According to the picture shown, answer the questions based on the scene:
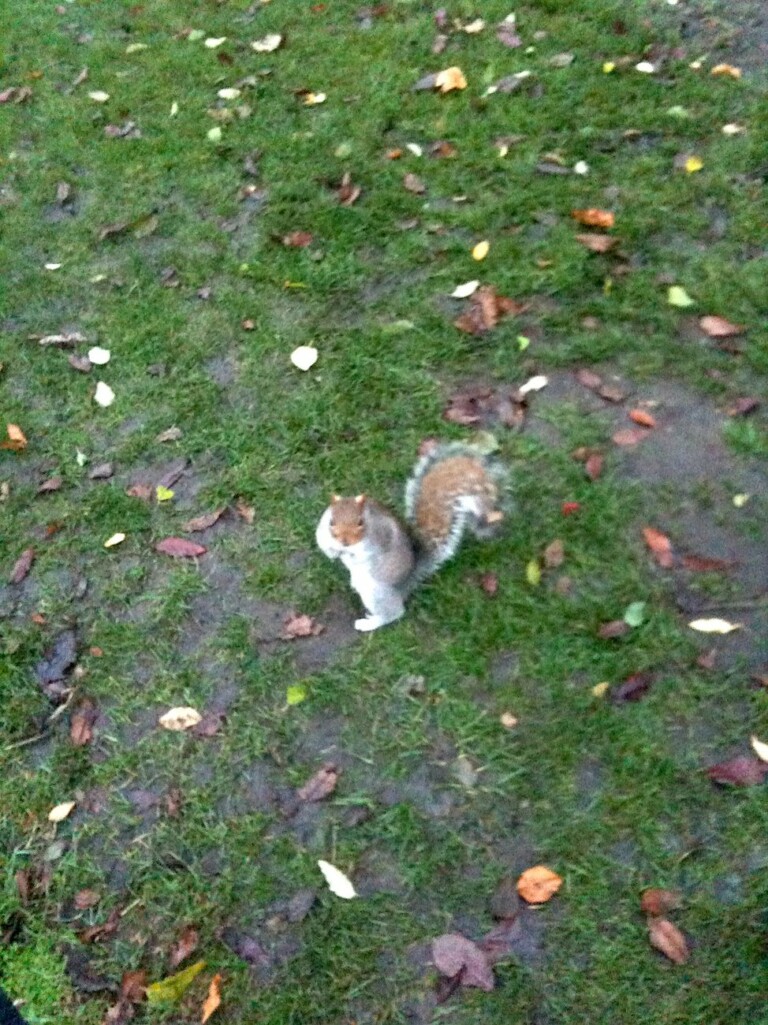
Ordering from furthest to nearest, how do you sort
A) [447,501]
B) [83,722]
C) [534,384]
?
[534,384]
[83,722]
[447,501]

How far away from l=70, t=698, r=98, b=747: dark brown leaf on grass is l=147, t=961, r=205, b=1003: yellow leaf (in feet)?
2.65

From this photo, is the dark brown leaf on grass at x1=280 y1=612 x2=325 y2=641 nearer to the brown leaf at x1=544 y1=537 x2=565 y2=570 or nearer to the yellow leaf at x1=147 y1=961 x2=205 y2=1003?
the brown leaf at x1=544 y1=537 x2=565 y2=570

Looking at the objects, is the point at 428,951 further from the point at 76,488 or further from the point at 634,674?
the point at 76,488

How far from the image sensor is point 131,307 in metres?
4.38

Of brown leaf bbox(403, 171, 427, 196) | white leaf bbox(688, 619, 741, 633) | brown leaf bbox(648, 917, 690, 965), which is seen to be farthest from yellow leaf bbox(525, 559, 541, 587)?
brown leaf bbox(403, 171, 427, 196)

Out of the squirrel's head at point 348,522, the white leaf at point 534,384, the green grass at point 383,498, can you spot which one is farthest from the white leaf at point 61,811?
the white leaf at point 534,384

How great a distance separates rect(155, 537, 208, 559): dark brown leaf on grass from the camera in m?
3.46

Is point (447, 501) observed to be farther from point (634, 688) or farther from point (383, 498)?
point (634, 688)

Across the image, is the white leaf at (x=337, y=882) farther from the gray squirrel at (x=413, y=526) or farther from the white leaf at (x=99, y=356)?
the white leaf at (x=99, y=356)

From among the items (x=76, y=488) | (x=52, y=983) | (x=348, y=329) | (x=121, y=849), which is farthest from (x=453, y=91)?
(x=52, y=983)

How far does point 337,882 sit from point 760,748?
4.13ft

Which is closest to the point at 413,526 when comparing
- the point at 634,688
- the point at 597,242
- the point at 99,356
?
the point at 634,688

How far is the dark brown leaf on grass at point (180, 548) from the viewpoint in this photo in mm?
3463

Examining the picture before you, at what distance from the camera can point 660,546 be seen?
316cm
